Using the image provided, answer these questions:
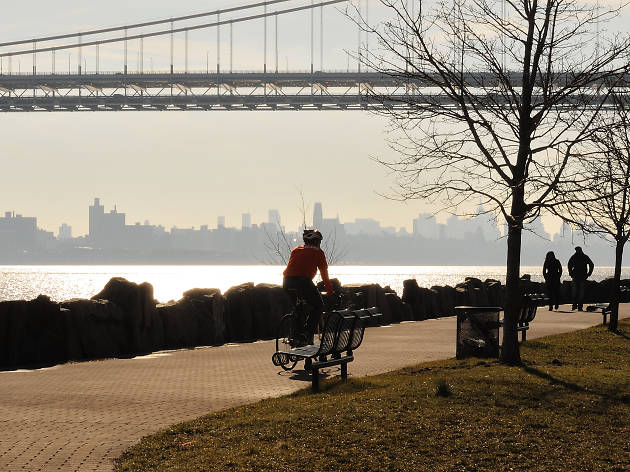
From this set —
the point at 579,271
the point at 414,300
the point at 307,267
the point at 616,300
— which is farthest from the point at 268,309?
the point at 579,271

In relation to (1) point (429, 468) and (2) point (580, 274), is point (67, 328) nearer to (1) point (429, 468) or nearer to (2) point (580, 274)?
(1) point (429, 468)

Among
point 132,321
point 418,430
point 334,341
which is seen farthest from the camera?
point 132,321

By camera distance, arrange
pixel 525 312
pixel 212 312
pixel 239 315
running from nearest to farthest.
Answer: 1. pixel 525 312
2. pixel 212 312
3. pixel 239 315

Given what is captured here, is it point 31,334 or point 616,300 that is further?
point 616,300

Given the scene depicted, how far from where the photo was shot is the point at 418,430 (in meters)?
Answer: 7.00

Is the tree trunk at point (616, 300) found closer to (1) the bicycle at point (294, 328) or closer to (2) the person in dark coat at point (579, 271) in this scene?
(2) the person in dark coat at point (579, 271)

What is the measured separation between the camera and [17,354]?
11.9 m

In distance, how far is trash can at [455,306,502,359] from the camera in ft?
39.2

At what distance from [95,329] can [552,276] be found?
1448 centimetres

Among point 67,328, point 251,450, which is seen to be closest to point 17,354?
point 67,328

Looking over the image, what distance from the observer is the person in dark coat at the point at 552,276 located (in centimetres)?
2452

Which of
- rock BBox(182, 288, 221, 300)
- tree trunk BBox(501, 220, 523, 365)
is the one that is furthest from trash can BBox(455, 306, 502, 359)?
rock BBox(182, 288, 221, 300)

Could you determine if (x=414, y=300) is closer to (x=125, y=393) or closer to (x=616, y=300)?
(x=616, y=300)

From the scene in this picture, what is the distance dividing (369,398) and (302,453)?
1.93 metres
